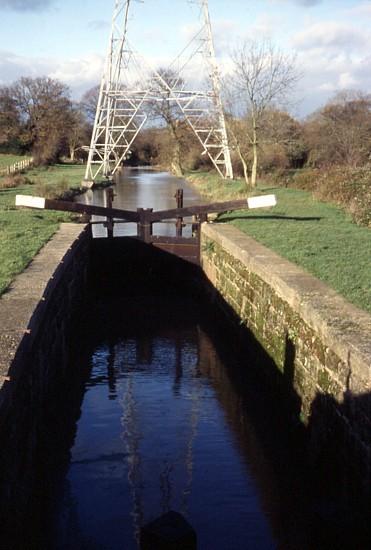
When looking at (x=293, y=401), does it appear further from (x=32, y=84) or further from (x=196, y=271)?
(x=32, y=84)

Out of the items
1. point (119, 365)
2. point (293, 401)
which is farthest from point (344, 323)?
point (119, 365)

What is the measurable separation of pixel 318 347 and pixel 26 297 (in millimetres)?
2749

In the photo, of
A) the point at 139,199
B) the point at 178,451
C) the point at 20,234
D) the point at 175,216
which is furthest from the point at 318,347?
the point at 139,199

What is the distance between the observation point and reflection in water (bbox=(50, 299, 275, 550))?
4.93m

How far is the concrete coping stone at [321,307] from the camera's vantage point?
15.9 ft

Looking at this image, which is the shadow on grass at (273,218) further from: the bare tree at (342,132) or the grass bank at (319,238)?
the bare tree at (342,132)

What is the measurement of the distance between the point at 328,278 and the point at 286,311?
0.81 metres

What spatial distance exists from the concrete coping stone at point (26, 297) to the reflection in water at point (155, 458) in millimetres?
1431

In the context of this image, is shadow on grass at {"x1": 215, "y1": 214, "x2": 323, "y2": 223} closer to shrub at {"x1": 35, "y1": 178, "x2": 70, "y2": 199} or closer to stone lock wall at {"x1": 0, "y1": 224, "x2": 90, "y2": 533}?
stone lock wall at {"x1": 0, "y1": 224, "x2": 90, "y2": 533}

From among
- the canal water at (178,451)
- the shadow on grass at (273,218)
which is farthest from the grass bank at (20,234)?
the shadow on grass at (273,218)

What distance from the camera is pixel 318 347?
574 centimetres

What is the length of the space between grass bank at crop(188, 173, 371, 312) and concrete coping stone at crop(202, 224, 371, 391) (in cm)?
21

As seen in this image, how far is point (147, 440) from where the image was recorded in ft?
20.8

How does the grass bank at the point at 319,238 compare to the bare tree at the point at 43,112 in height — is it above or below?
below
